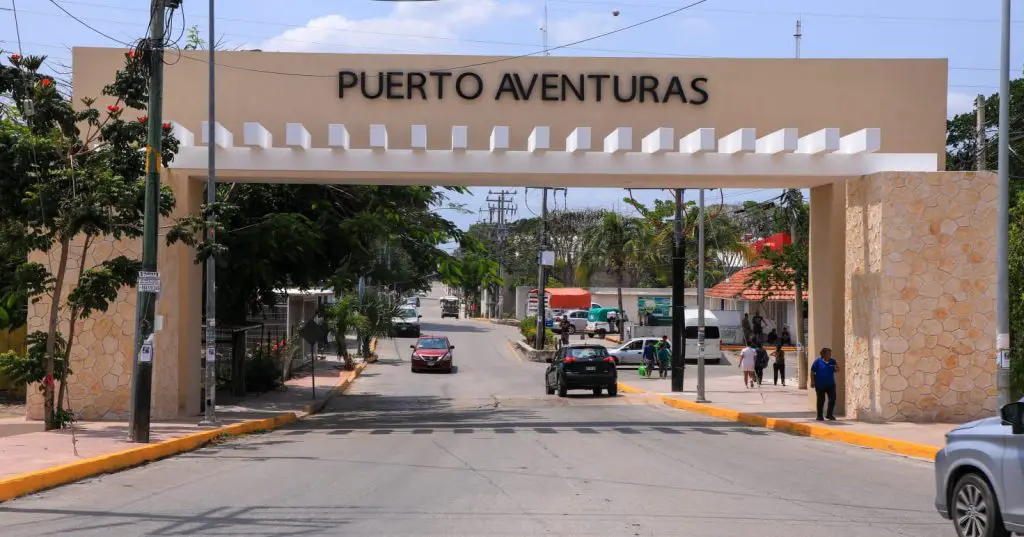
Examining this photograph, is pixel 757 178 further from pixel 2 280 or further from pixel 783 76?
pixel 2 280

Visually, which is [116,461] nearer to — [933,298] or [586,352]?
[933,298]

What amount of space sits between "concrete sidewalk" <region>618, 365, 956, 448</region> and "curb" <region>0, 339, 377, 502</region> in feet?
37.2

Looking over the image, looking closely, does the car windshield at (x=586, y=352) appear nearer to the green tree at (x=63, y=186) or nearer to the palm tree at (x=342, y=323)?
the palm tree at (x=342, y=323)

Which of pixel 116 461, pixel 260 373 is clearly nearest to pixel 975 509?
pixel 116 461

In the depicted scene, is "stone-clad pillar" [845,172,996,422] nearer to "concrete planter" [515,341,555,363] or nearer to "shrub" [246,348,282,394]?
"shrub" [246,348,282,394]

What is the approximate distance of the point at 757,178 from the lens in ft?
73.9

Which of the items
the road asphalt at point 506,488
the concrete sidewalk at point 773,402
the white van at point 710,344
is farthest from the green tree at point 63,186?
the white van at point 710,344

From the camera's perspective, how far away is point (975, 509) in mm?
8258

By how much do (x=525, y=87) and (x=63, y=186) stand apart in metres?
9.73

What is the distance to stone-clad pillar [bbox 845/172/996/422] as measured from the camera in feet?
67.9

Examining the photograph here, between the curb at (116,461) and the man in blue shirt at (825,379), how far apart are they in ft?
37.7

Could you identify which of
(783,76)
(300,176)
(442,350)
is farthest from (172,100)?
(442,350)

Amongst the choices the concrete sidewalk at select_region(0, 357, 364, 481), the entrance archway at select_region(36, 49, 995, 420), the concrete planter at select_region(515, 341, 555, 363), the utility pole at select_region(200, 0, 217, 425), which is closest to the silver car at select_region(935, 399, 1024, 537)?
the concrete sidewalk at select_region(0, 357, 364, 481)

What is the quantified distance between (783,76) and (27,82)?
1516cm
